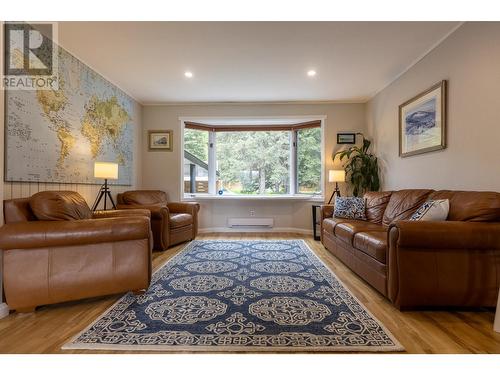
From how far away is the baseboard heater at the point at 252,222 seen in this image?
201 inches

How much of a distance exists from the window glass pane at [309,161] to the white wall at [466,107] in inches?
71.8

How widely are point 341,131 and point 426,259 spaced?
11.1 ft

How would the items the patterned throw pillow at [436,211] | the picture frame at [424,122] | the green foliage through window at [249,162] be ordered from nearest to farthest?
the patterned throw pillow at [436,211] → the picture frame at [424,122] → the green foliage through window at [249,162]

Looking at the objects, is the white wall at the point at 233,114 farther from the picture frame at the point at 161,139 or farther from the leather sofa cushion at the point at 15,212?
the leather sofa cushion at the point at 15,212

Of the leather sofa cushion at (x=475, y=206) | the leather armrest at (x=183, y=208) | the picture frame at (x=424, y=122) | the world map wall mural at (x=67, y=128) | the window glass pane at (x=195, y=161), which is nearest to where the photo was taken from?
the leather sofa cushion at (x=475, y=206)

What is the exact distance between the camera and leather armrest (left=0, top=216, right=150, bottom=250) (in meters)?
1.78

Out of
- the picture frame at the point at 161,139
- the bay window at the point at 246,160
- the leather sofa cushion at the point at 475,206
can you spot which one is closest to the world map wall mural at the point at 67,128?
the picture frame at the point at 161,139

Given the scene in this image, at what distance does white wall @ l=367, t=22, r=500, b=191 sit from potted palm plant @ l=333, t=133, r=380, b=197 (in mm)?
944

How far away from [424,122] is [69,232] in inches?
149

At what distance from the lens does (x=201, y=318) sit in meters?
1.78

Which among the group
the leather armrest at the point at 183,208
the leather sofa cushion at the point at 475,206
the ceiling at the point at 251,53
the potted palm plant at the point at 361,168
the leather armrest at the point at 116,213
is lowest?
the leather armrest at the point at 183,208

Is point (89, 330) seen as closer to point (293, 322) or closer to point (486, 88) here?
point (293, 322)

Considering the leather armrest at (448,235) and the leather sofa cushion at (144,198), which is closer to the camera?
the leather armrest at (448,235)
